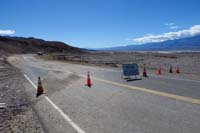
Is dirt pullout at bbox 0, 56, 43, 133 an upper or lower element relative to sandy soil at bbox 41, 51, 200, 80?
upper

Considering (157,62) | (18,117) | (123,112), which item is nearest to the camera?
(123,112)

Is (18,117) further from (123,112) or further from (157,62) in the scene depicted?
(157,62)

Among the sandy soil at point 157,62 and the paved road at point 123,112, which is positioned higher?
the paved road at point 123,112

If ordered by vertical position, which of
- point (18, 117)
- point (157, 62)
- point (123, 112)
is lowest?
point (157, 62)

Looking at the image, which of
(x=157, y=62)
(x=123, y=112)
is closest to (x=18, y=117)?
(x=123, y=112)

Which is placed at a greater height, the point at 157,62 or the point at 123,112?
the point at 123,112

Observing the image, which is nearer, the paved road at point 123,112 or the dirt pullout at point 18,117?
the paved road at point 123,112

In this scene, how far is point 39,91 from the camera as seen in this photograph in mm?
12641

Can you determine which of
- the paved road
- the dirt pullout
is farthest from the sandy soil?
the dirt pullout

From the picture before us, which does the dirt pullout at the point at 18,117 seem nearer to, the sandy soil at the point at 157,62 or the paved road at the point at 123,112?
the paved road at the point at 123,112

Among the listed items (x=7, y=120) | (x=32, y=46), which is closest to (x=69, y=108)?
(x=7, y=120)

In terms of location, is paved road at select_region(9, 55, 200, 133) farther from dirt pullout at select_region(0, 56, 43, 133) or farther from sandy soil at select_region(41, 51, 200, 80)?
sandy soil at select_region(41, 51, 200, 80)

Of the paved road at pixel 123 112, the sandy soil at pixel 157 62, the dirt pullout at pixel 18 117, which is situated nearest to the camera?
the paved road at pixel 123 112

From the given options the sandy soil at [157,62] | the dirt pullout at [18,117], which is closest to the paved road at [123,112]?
the dirt pullout at [18,117]
